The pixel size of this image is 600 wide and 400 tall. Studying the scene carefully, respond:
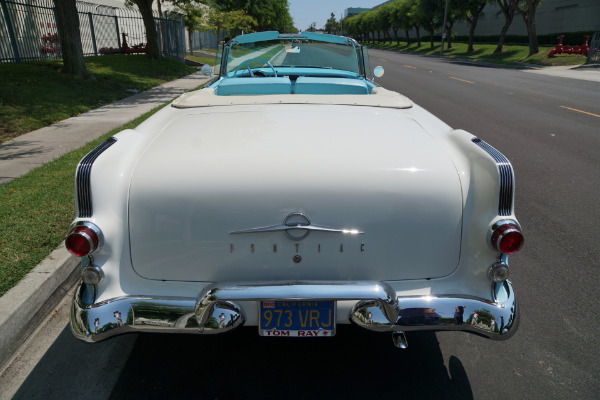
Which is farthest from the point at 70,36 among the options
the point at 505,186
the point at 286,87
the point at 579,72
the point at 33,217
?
the point at 579,72

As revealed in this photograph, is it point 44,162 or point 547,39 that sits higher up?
point 547,39

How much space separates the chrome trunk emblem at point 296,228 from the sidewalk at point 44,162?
60.4 inches

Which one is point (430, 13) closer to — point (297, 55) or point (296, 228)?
point (297, 55)

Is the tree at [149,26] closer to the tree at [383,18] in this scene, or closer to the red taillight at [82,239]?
the red taillight at [82,239]

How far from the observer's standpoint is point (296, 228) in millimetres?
1881

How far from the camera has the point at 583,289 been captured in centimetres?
308

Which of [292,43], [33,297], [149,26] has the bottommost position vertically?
[33,297]

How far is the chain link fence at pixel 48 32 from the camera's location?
13.0m

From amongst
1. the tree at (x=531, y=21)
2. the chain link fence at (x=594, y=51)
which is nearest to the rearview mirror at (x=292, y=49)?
the chain link fence at (x=594, y=51)

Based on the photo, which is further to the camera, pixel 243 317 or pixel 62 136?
pixel 62 136

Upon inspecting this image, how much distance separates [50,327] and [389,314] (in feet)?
6.81

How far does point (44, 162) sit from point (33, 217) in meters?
2.14

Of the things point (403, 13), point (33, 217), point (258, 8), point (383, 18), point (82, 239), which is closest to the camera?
point (82, 239)

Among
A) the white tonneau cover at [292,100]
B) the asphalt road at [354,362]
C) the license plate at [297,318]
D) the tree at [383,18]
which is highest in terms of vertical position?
the tree at [383,18]
